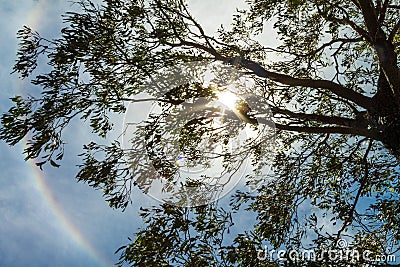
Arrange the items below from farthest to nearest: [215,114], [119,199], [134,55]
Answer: [215,114] → [134,55] → [119,199]

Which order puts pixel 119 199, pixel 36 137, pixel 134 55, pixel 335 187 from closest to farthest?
1. pixel 36 137
2. pixel 119 199
3. pixel 134 55
4. pixel 335 187

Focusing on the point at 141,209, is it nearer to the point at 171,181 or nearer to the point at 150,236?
the point at 150,236

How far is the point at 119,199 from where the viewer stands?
24.6 feet

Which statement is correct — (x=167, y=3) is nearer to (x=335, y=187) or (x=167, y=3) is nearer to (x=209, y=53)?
(x=209, y=53)

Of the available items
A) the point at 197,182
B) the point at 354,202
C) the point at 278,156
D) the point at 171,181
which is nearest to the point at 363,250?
the point at 354,202

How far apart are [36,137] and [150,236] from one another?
9.49 feet

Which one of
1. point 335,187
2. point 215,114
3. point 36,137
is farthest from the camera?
point 335,187

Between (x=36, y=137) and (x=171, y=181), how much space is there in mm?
3003

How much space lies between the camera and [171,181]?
827cm

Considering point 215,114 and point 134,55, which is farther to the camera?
point 215,114

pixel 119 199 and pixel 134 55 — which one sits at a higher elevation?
pixel 134 55

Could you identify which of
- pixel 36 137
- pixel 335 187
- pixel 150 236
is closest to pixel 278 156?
pixel 335 187

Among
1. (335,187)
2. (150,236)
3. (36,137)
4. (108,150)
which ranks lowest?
(150,236)

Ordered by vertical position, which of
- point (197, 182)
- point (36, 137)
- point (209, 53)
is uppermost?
point (209, 53)
